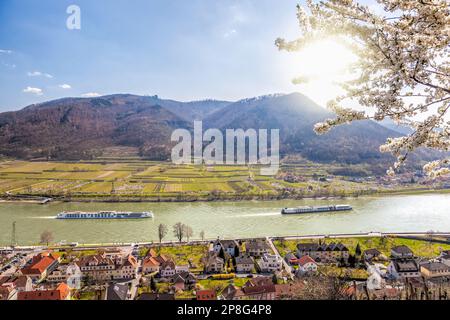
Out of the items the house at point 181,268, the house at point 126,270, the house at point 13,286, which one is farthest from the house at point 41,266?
the house at point 181,268

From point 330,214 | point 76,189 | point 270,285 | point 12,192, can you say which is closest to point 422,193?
point 330,214

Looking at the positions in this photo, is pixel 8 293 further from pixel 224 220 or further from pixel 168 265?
pixel 224 220

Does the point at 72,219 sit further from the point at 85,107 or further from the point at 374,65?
the point at 85,107

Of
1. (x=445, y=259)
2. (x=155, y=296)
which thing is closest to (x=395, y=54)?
A: (x=155, y=296)

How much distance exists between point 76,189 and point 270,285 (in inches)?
884

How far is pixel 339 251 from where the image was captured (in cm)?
1167

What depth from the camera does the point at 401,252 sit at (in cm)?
1162

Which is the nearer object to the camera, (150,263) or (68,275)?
(68,275)

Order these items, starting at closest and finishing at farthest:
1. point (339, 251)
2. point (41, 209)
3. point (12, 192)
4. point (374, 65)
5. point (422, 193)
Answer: point (374, 65) < point (339, 251) < point (41, 209) < point (12, 192) < point (422, 193)

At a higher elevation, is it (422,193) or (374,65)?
(374,65)

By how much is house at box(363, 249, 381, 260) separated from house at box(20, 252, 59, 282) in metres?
9.89

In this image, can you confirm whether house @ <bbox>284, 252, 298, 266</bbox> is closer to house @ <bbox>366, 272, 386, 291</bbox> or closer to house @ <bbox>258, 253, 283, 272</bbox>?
house @ <bbox>258, 253, 283, 272</bbox>

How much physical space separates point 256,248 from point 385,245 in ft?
16.3

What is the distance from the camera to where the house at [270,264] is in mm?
10462
